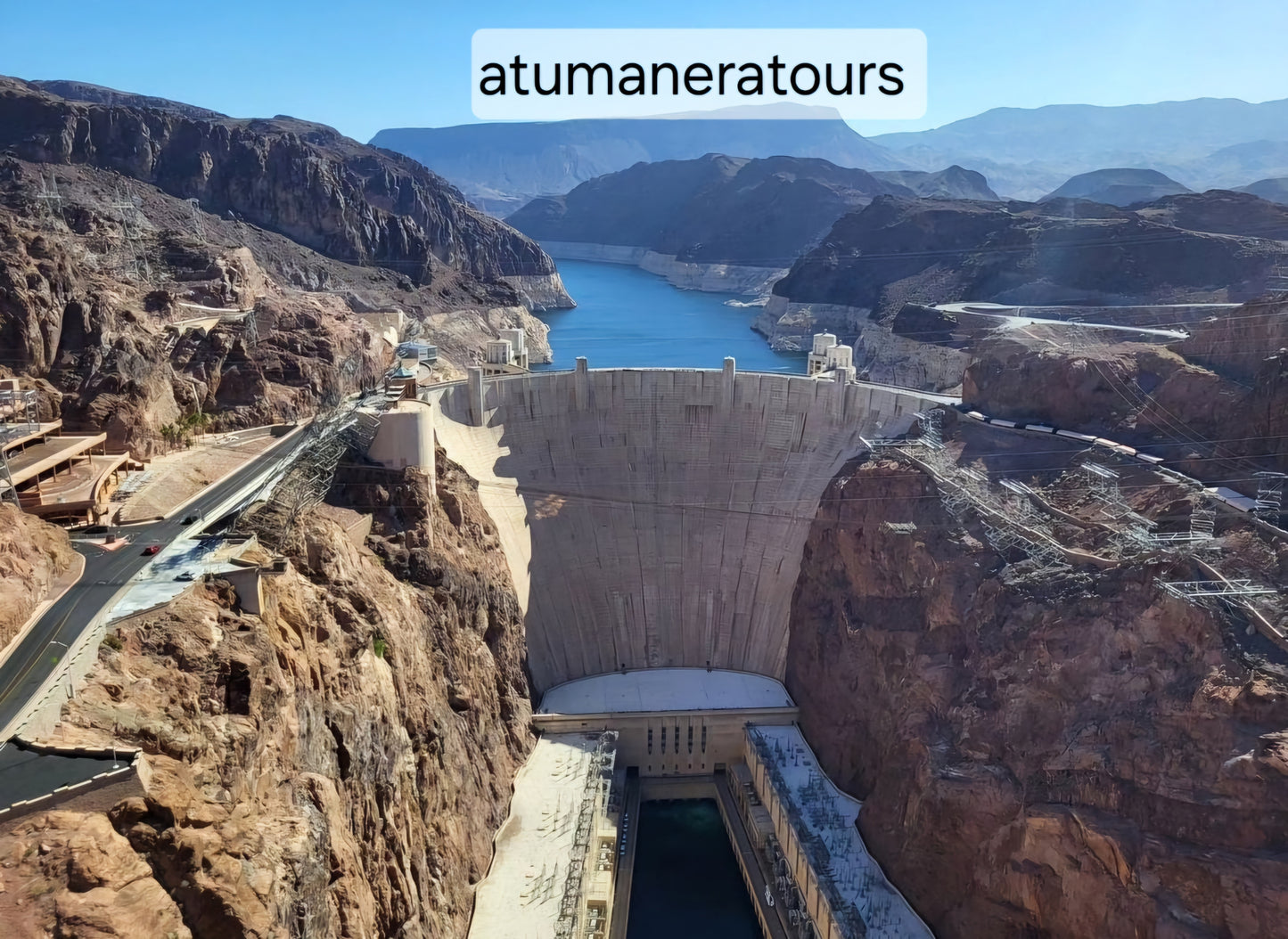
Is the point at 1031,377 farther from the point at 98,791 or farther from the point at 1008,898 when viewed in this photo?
the point at 98,791

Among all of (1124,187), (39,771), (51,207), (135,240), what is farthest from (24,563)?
(1124,187)

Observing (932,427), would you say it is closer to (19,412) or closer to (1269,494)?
(1269,494)

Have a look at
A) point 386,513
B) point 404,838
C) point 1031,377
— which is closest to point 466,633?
point 386,513

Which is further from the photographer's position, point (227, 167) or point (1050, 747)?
point (227, 167)

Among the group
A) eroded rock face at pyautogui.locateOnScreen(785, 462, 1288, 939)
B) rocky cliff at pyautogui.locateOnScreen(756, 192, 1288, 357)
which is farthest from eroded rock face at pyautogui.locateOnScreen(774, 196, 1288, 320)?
eroded rock face at pyautogui.locateOnScreen(785, 462, 1288, 939)

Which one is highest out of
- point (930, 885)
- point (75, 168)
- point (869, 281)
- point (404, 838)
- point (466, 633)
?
point (75, 168)

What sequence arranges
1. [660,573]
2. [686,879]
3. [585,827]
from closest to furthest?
[585,827] → [686,879] → [660,573]

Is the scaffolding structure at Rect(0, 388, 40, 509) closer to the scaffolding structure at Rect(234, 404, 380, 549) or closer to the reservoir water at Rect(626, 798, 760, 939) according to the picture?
the scaffolding structure at Rect(234, 404, 380, 549)
